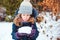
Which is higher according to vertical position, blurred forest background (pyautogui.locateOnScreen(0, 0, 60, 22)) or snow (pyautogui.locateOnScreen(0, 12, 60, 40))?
blurred forest background (pyautogui.locateOnScreen(0, 0, 60, 22))

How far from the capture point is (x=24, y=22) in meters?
2.52

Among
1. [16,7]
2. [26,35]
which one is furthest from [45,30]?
[16,7]

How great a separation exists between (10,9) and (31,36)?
8.6 inches

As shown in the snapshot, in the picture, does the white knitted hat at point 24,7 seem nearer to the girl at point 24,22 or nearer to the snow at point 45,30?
the girl at point 24,22

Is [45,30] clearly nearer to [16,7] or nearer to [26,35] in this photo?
[26,35]

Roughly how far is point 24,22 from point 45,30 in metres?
0.14

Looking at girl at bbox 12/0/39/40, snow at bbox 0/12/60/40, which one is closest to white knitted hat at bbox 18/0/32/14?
girl at bbox 12/0/39/40

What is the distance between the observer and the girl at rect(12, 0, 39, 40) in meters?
2.51

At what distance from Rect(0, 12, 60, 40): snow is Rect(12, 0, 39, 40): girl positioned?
1.1 inches

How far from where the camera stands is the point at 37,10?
2.52 m

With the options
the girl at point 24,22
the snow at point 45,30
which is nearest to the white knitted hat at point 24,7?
the girl at point 24,22

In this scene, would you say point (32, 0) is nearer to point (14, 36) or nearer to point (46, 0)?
point (46, 0)

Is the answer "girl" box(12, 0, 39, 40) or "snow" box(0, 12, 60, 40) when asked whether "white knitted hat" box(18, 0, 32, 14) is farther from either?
"snow" box(0, 12, 60, 40)

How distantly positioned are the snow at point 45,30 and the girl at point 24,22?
3 centimetres
